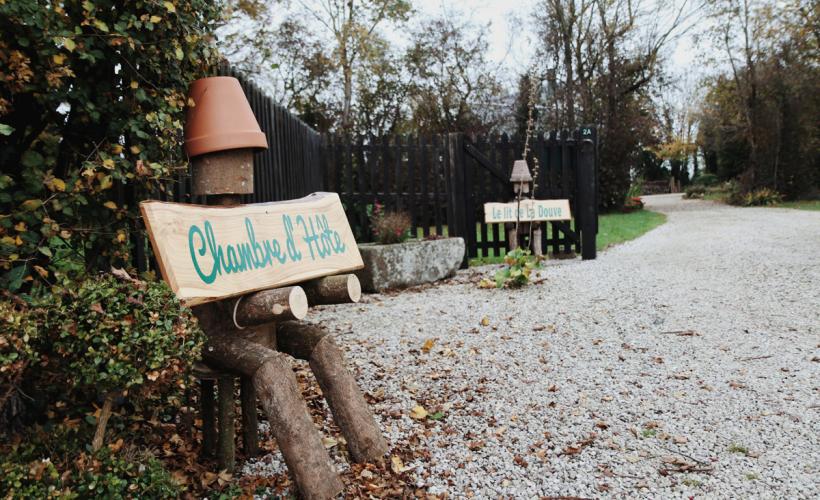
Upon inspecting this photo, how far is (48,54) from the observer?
1939mm

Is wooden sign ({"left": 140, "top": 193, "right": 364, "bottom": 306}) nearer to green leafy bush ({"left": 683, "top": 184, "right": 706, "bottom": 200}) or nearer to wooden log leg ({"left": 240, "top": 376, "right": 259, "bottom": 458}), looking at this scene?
wooden log leg ({"left": 240, "top": 376, "right": 259, "bottom": 458})

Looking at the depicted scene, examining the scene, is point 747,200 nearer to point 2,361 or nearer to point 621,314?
point 621,314

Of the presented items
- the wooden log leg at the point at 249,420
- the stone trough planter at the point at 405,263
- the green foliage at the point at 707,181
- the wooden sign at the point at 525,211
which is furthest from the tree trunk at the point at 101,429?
the green foliage at the point at 707,181

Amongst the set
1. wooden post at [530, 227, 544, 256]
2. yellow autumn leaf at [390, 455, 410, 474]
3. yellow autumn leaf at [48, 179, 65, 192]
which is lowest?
yellow autumn leaf at [390, 455, 410, 474]

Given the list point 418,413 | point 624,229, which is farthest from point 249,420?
point 624,229

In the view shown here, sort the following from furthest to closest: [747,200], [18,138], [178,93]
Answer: [747,200], [178,93], [18,138]

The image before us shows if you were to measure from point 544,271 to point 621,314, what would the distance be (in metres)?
2.31

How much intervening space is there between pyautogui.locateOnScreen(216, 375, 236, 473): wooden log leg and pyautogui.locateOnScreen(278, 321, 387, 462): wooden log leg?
14.4 inches

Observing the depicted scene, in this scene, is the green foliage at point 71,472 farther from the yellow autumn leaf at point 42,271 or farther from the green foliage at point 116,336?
the yellow autumn leaf at point 42,271

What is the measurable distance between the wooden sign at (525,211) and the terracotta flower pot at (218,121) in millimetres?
5721

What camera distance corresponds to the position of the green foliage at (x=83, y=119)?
6.36 ft

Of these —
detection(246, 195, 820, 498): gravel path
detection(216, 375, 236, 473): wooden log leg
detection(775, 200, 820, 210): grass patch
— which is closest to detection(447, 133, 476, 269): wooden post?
detection(246, 195, 820, 498): gravel path

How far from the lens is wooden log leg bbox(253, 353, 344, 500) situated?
216cm

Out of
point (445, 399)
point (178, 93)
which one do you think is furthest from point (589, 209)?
point (178, 93)
